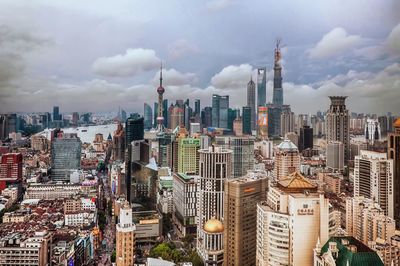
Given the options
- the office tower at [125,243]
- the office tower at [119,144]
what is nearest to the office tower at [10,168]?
the office tower at [119,144]

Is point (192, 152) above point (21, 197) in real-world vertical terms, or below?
above

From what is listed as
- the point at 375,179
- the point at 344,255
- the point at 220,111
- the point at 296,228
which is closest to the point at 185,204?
the point at 220,111

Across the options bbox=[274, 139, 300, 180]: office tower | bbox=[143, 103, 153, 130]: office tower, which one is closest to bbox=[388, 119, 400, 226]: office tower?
bbox=[274, 139, 300, 180]: office tower

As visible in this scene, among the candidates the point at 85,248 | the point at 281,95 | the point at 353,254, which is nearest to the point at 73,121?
the point at 85,248

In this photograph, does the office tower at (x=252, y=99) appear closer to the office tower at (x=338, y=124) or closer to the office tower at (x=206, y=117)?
the office tower at (x=206, y=117)

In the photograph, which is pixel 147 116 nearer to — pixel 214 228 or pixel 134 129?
pixel 134 129

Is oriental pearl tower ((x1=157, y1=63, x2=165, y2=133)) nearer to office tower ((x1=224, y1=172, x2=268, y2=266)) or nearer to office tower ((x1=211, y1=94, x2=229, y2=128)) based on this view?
office tower ((x1=211, y1=94, x2=229, y2=128))

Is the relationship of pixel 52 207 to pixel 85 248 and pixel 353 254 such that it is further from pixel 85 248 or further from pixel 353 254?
pixel 353 254
